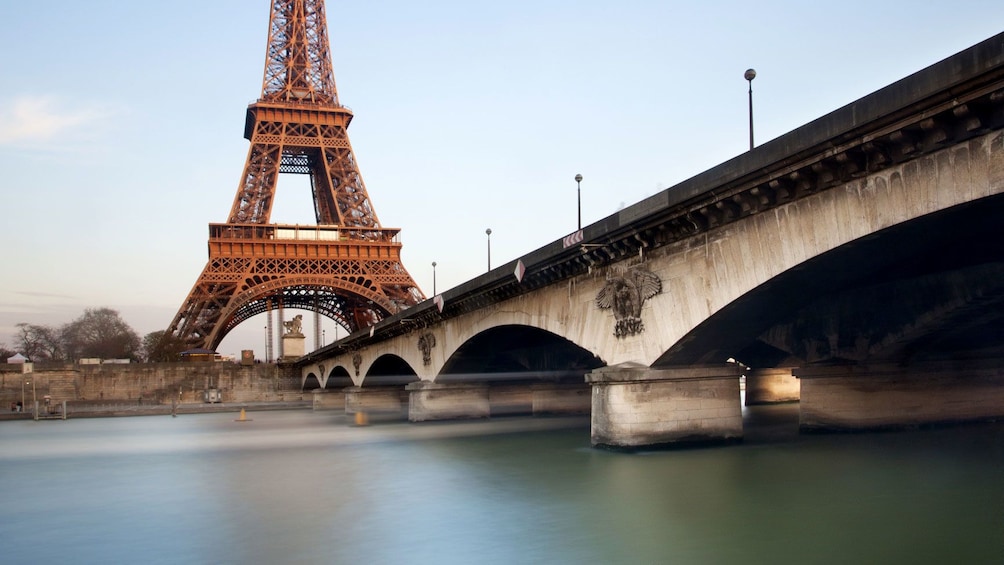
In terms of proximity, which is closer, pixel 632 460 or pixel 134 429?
Result: pixel 632 460

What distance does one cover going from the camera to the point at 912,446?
80.2 ft

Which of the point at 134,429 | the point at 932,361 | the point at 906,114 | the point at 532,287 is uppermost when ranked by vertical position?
the point at 906,114

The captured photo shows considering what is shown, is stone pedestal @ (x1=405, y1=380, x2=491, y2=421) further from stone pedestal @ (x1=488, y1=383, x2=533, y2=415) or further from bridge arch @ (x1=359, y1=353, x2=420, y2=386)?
bridge arch @ (x1=359, y1=353, x2=420, y2=386)

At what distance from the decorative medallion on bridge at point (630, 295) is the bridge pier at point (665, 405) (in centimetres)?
127

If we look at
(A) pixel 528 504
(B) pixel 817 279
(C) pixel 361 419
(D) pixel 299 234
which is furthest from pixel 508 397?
(D) pixel 299 234

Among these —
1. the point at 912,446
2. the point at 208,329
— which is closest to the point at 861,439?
the point at 912,446

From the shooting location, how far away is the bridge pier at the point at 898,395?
90.9ft

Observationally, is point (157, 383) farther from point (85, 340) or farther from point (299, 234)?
point (85, 340)

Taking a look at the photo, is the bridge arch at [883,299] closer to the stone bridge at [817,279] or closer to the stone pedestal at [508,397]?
the stone bridge at [817,279]

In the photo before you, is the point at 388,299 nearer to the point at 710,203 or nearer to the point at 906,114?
the point at 710,203

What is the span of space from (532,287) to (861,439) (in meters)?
11.8

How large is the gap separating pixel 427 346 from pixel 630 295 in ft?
71.3

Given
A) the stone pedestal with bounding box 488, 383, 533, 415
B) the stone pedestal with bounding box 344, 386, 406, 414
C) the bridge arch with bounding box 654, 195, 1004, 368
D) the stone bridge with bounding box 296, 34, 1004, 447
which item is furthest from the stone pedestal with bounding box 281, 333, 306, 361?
the bridge arch with bounding box 654, 195, 1004, 368

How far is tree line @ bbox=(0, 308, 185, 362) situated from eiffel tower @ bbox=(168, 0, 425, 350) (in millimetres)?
38015
